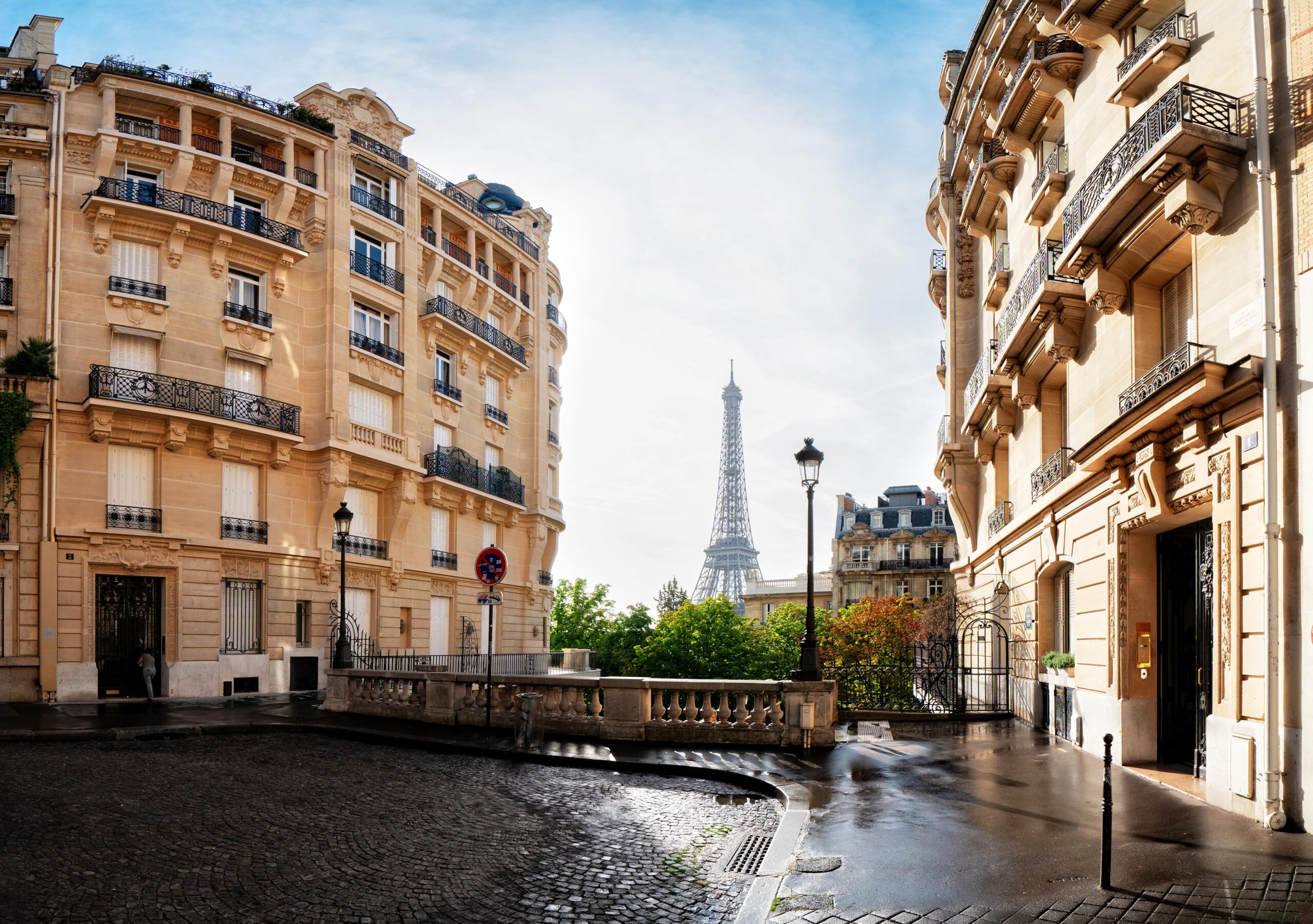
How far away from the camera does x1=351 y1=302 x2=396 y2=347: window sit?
33250 millimetres

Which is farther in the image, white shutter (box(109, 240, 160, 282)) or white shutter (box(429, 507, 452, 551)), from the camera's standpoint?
white shutter (box(429, 507, 452, 551))

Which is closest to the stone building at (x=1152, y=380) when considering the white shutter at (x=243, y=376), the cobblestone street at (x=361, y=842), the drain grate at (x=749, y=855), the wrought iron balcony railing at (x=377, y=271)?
the drain grate at (x=749, y=855)

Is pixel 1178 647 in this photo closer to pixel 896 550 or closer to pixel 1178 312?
pixel 1178 312

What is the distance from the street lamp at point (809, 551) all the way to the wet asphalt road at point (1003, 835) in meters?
2.05

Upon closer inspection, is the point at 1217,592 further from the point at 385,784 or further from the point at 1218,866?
the point at 385,784

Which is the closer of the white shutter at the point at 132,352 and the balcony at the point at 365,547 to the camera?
the white shutter at the point at 132,352

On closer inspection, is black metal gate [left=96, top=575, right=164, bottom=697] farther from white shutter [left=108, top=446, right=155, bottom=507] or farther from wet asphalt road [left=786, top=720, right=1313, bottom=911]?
wet asphalt road [left=786, top=720, right=1313, bottom=911]

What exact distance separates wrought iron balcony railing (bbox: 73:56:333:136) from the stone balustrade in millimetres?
20571

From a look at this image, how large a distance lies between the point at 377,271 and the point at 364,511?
8.01m

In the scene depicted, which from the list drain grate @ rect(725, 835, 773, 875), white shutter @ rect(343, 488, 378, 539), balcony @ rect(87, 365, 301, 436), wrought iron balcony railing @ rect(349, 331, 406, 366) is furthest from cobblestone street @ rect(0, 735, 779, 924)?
wrought iron balcony railing @ rect(349, 331, 406, 366)

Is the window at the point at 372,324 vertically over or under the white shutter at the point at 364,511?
over

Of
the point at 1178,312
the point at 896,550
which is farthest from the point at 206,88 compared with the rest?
the point at 896,550

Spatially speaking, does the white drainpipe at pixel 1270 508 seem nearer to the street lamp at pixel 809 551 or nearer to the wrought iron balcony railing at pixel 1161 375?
the wrought iron balcony railing at pixel 1161 375

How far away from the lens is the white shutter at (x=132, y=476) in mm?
26938
